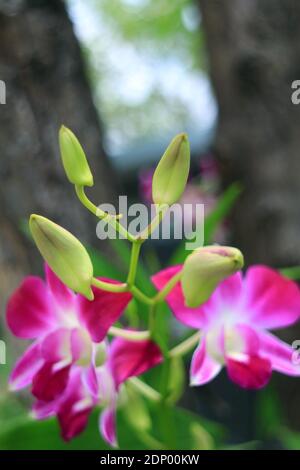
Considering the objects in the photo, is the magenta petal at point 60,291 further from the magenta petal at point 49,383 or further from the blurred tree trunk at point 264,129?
the blurred tree trunk at point 264,129

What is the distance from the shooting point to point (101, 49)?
14.4 ft

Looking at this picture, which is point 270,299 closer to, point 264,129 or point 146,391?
point 146,391

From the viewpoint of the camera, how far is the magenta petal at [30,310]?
36 centimetres

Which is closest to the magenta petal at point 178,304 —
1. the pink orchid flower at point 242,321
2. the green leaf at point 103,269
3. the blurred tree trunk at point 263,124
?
the pink orchid flower at point 242,321

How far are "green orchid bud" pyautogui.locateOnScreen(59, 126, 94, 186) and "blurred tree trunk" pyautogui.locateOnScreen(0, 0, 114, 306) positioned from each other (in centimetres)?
28

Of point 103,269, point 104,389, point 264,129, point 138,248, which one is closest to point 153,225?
point 138,248

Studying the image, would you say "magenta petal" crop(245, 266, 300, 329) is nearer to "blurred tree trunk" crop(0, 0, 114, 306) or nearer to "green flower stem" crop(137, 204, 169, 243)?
"green flower stem" crop(137, 204, 169, 243)

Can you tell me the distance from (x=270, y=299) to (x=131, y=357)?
0.09 m

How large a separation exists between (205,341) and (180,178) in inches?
4.3

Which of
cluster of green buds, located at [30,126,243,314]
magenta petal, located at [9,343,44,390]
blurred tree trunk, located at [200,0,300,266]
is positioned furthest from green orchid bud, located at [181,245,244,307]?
blurred tree trunk, located at [200,0,300,266]

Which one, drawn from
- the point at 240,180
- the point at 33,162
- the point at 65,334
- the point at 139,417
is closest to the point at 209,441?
the point at 139,417

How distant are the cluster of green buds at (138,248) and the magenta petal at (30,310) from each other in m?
0.06

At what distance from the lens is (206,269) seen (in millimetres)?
294

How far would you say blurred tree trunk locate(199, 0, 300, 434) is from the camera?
0.77 m
